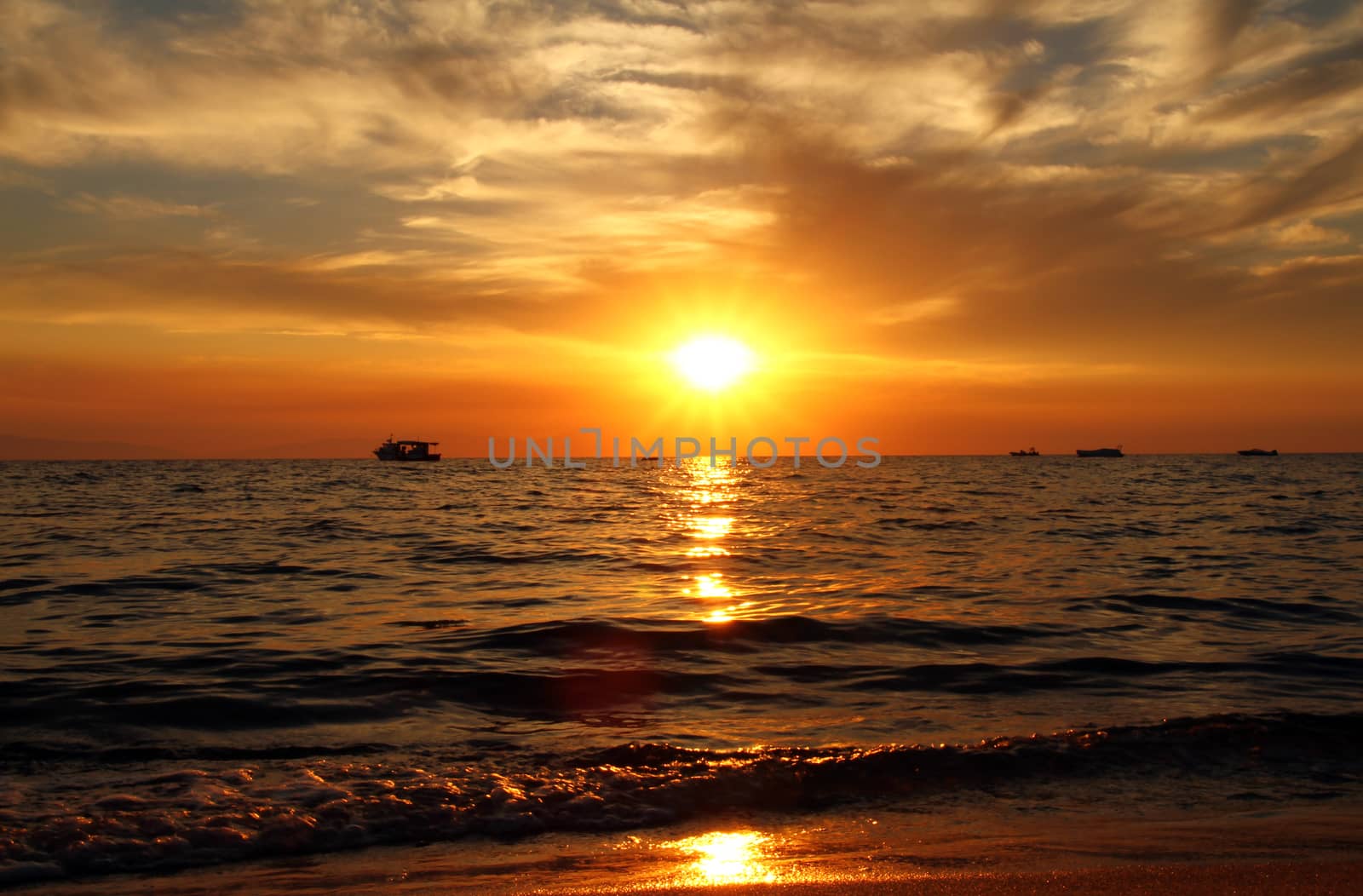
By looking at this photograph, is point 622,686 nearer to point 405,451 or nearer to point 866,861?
point 866,861

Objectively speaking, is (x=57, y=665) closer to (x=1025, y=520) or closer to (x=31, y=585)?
(x=31, y=585)

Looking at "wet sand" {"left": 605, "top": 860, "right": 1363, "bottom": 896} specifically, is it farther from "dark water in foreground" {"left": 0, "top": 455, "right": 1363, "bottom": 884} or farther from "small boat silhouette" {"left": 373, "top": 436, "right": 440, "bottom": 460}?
"small boat silhouette" {"left": 373, "top": 436, "right": 440, "bottom": 460}

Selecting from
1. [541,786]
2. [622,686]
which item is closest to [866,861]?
[541,786]

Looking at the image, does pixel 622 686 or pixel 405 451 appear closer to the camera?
pixel 622 686

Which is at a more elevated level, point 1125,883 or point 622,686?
point 1125,883

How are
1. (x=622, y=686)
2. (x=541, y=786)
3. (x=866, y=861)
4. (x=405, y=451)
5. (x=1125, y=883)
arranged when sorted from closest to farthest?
(x=1125, y=883), (x=866, y=861), (x=541, y=786), (x=622, y=686), (x=405, y=451)

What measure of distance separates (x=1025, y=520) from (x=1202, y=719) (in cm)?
2760

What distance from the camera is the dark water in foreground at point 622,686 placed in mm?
6785

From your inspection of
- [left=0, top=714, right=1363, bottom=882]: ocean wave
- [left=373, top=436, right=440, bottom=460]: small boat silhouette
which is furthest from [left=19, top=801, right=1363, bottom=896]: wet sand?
[left=373, top=436, right=440, bottom=460]: small boat silhouette

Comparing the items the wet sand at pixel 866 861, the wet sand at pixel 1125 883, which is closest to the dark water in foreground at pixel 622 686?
the wet sand at pixel 866 861

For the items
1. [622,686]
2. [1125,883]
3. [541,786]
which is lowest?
[622,686]

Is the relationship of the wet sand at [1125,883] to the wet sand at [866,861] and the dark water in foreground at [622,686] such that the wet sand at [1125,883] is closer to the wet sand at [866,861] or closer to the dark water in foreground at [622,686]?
the wet sand at [866,861]

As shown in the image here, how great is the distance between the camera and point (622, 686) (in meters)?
10.9

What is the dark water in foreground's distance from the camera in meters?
6.79
